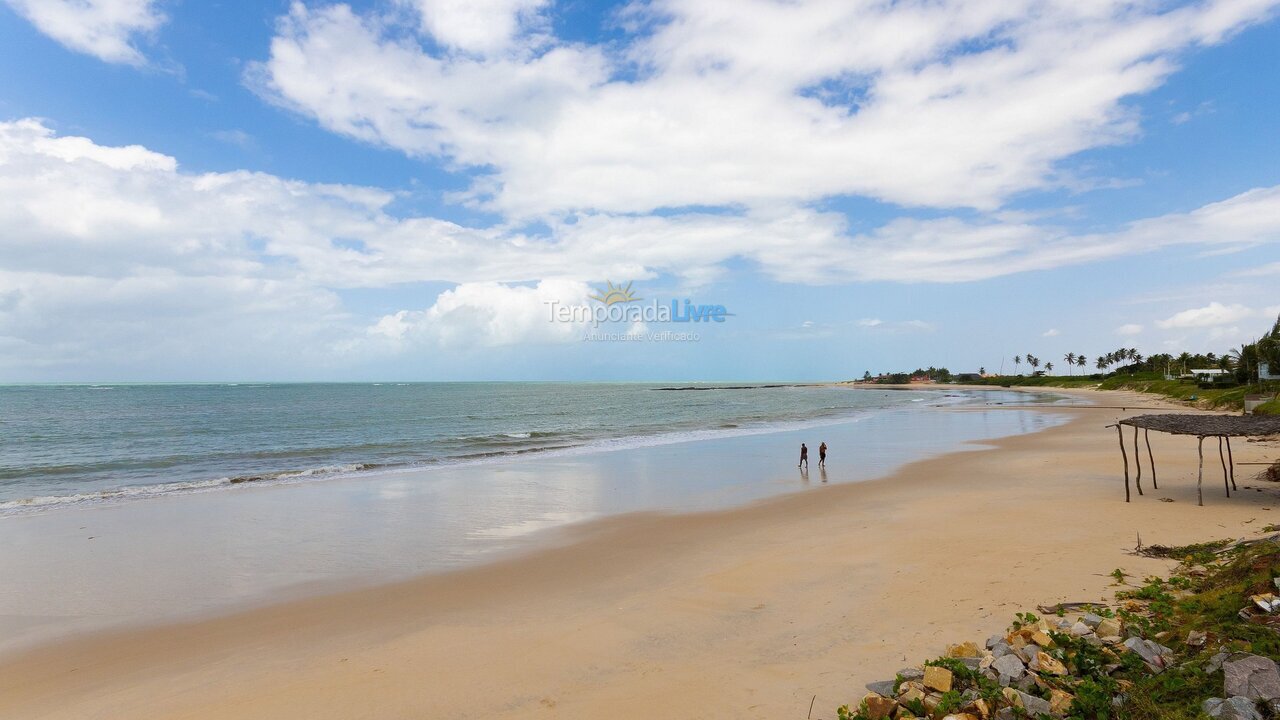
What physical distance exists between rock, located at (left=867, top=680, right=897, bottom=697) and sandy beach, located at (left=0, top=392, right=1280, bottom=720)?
12.9 inches

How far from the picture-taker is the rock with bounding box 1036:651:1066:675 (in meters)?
Result: 6.77

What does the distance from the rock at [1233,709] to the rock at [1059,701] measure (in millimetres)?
1047

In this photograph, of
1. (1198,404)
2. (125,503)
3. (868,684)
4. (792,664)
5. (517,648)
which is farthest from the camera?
(1198,404)

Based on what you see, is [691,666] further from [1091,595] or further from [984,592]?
[1091,595]

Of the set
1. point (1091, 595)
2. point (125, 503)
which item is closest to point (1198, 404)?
point (1091, 595)

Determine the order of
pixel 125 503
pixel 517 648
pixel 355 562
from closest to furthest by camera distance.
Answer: pixel 517 648 → pixel 355 562 → pixel 125 503

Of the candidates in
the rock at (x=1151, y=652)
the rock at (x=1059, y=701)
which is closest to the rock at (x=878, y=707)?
the rock at (x=1059, y=701)

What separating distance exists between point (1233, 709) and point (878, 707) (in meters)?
2.93

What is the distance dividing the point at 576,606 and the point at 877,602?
5.28 metres

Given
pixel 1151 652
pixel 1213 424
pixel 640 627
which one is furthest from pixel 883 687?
pixel 1213 424

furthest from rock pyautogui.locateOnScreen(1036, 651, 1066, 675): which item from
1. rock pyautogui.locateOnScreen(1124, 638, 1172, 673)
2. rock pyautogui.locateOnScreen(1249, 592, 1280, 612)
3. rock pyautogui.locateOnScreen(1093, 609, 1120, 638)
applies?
rock pyautogui.locateOnScreen(1249, 592, 1280, 612)

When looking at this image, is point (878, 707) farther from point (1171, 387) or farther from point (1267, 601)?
point (1171, 387)

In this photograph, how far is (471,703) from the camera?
25.9 ft

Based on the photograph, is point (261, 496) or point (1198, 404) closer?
point (261, 496)
